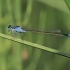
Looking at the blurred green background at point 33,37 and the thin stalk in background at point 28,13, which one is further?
the thin stalk in background at point 28,13

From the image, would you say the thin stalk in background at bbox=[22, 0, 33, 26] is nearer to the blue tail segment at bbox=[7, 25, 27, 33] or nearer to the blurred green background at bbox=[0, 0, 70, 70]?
the blurred green background at bbox=[0, 0, 70, 70]

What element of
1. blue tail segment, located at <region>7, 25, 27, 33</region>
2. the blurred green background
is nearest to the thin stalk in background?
the blurred green background

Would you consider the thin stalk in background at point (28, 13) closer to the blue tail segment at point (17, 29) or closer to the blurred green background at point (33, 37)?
the blurred green background at point (33, 37)

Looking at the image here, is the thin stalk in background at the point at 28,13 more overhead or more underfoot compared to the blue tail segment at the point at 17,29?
more overhead

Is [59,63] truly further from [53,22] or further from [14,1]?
[14,1]

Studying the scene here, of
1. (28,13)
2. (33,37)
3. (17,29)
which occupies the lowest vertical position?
(33,37)

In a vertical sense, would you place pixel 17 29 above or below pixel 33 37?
above

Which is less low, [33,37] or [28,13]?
[28,13]

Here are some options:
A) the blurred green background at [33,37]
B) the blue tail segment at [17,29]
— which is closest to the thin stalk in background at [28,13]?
the blurred green background at [33,37]
